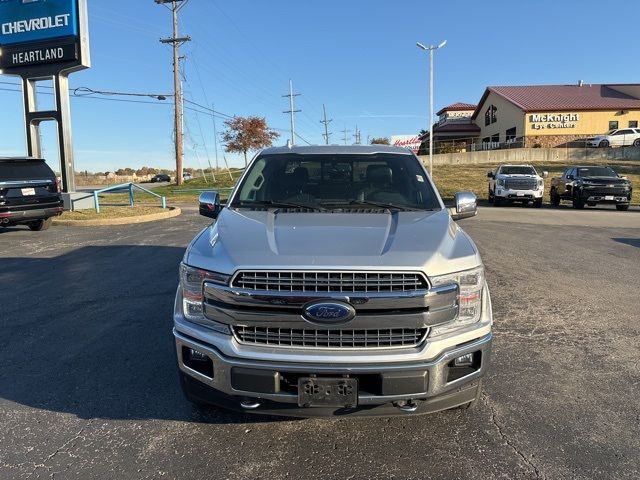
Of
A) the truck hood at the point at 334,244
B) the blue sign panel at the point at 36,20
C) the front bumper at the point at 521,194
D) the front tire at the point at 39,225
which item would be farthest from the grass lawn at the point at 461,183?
the truck hood at the point at 334,244

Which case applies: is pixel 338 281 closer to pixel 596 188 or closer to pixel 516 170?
pixel 596 188

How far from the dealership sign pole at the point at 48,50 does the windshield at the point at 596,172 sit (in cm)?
1867

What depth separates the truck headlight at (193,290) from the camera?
2.89 m

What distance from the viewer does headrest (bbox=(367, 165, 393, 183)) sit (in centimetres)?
445

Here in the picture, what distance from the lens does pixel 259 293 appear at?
2.73 metres

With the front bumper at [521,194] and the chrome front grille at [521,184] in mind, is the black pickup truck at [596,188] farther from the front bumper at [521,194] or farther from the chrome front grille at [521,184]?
the chrome front grille at [521,184]

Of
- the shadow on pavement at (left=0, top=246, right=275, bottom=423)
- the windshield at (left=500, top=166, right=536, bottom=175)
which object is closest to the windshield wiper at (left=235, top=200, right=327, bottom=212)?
the shadow on pavement at (left=0, top=246, right=275, bottom=423)

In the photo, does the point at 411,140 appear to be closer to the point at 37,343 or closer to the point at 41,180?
the point at 41,180

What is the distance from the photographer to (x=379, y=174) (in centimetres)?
451

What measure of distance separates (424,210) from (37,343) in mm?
3737

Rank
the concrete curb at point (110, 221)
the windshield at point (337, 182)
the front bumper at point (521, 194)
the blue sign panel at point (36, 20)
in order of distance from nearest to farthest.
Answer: the windshield at point (337, 182) < the concrete curb at point (110, 221) < the blue sign panel at point (36, 20) < the front bumper at point (521, 194)

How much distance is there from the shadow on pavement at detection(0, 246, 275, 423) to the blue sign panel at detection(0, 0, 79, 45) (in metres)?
11.5

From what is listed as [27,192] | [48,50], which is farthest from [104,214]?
[48,50]

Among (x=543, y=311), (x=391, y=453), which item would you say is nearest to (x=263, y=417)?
(x=391, y=453)
